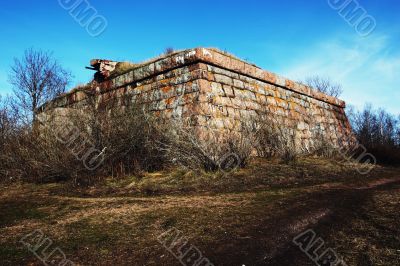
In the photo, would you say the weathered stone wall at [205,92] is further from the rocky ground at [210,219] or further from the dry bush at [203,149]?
the rocky ground at [210,219]

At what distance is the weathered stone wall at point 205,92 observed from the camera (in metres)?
7.16

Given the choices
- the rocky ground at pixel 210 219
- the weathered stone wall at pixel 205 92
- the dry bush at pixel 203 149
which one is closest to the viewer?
the rocky ground at pixel 210 219

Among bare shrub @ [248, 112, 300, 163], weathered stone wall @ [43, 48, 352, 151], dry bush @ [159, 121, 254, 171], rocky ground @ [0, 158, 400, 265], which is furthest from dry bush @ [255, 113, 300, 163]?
rocky ground @ [0, 158, 400, 265]

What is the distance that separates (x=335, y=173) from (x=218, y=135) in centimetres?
222

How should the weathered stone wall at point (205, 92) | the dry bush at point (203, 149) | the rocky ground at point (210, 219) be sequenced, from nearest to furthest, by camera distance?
the rocky ground at point (210, 219) < the dry bush at point (203, 149) < the weathered stone wall at point (205, 92)

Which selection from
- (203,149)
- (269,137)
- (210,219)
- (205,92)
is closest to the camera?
(210,219)

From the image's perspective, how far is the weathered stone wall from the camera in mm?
7164

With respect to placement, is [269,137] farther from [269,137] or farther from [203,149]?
[203,149]

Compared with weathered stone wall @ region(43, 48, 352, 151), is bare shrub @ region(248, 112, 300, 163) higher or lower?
lower

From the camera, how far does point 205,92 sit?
23.6 ft

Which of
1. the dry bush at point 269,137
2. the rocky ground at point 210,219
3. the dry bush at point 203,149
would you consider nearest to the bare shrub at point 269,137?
the dry bush at point 269,137

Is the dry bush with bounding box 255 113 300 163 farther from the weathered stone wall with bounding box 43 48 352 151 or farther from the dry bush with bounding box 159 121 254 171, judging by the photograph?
the dry bush with bounding box 159 121 254 171

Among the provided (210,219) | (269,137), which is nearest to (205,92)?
(269,137)

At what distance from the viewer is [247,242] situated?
2535 mm
